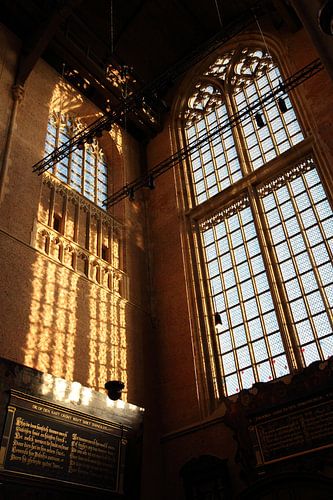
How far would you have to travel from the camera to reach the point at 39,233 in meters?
10.0

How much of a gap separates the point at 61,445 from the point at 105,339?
2.72 metres

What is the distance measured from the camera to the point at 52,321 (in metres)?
9.02

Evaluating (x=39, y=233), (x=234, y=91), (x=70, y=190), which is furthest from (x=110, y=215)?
(x=234, y=91)

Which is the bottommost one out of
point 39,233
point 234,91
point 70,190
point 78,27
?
point 39,233

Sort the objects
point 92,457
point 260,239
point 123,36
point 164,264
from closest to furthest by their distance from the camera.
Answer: point 92,457 < point 260,239 < point 164,264 < point 123,36

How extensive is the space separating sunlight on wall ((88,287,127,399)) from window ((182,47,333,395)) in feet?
6.39

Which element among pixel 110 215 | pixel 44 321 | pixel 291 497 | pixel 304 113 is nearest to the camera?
pixel 291 497

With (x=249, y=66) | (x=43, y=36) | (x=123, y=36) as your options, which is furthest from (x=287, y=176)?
(x=123, y=36)

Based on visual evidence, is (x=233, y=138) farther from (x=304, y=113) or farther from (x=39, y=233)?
(x=39, y=233)

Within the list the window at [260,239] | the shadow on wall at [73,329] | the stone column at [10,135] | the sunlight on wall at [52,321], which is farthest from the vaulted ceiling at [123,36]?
the shadow on wall at [73,329]

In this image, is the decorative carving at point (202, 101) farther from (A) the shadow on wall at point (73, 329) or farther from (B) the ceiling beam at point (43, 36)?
(A) the shadow on wall at point (73, 329)

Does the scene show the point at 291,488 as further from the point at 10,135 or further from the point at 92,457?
the point at 10,135

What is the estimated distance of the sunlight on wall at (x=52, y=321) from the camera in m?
8.48

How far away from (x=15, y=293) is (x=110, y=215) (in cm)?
458
